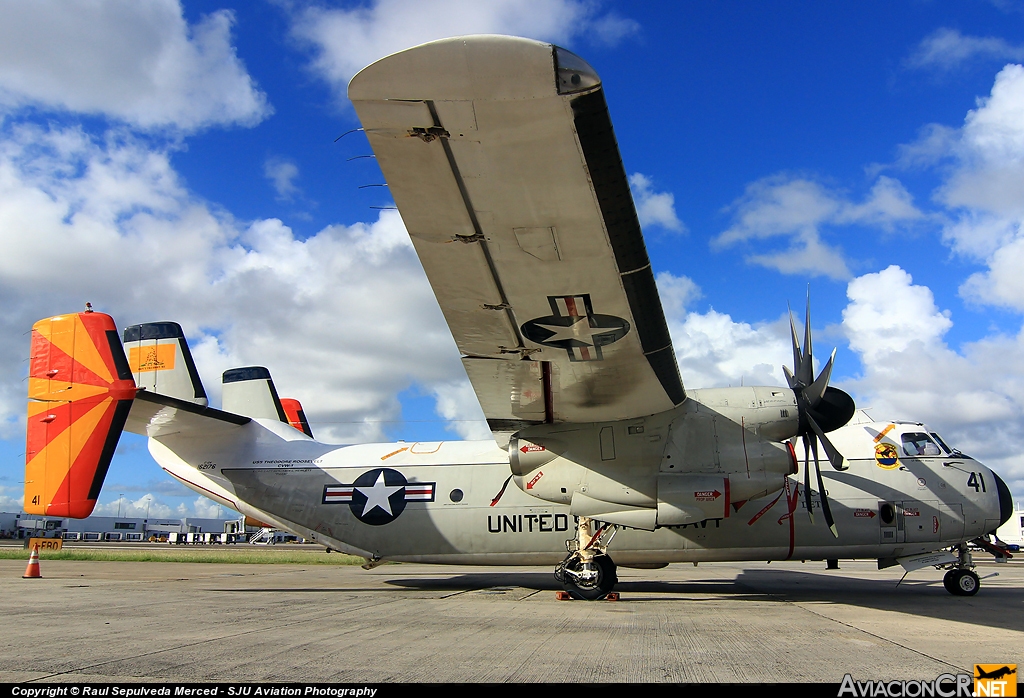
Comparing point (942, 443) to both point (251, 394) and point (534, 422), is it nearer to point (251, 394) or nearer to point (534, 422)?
point (534, 422)

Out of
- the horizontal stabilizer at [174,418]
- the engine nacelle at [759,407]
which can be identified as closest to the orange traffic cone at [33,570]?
the horizontal stabilizer at [174,418]

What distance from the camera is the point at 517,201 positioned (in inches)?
237

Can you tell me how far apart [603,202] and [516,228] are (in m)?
0.97

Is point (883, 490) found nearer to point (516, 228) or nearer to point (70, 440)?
point (516, 228)

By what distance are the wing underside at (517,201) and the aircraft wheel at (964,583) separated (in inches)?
344

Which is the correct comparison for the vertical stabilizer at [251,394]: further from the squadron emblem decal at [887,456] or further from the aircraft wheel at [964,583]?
the aircraft wheel at [964,583]

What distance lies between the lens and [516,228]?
6.40 metres

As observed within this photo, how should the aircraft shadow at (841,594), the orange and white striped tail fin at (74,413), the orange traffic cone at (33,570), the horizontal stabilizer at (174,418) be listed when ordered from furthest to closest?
1. the orange traffic cone at (33,570)
2. the horizontal stabilizer at (174,418)
3. the orange and white striped tail fin at (74,413)
4. the aircraft shadow at (841,594)

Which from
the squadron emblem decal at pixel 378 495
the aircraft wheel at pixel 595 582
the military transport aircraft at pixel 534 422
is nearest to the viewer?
the military transport aircraft at pixel 534 422

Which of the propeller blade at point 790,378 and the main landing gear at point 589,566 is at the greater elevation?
the propeller blade at point 790,378

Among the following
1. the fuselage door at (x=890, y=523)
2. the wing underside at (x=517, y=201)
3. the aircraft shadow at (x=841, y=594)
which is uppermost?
the wing underside at (x=517, y=201)

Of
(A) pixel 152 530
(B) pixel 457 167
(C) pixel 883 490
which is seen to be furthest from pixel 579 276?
(A) pixel 152 530

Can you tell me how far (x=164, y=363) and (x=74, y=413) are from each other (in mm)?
4792

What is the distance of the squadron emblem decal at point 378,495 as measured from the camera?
47.1 ft
